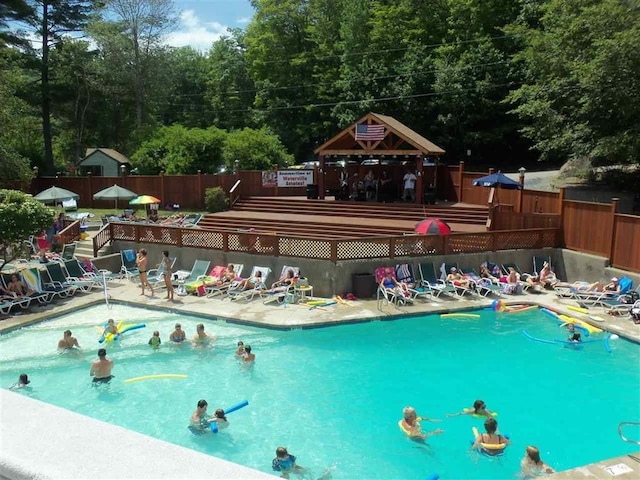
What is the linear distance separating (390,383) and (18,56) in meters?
36.6

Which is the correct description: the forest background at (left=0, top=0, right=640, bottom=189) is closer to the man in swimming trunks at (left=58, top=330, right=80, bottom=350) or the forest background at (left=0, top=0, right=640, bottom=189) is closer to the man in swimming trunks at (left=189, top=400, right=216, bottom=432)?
the man in swimming trunks at (left=58, top=330, right=80, bottom=350)

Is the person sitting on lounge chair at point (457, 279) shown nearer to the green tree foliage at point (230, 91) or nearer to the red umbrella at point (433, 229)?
the red umbrella at point (433, 229)

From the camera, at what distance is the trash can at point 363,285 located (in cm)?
1691

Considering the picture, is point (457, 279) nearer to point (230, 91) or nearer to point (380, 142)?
point (380, 142)

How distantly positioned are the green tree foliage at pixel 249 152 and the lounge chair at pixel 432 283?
16.7 m

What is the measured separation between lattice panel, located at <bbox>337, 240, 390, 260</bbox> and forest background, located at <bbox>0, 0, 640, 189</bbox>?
1129 cm

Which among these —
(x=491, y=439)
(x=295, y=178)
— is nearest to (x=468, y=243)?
(x=491, y=439)

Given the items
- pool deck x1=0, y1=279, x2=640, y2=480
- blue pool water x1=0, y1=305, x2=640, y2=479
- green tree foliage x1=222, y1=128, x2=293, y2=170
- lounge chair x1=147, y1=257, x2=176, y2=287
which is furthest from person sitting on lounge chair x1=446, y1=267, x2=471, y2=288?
green tree foliage x1=222, y1=128, x2=293, y2=170

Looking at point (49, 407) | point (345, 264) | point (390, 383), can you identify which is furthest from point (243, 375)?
point (49, 407)

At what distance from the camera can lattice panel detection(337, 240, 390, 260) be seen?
1705 centimetres

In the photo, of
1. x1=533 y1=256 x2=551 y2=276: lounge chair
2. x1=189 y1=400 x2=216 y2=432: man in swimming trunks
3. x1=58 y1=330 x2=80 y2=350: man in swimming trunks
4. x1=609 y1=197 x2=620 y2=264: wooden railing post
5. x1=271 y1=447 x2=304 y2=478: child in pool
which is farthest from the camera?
x1=533 y1=256 x2=551 y2=276: lounge chair

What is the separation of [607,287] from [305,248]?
9402 mm

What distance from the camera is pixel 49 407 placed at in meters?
2.31

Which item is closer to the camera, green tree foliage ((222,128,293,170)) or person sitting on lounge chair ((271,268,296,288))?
person sitting on lounge chair ((271,268,296,288))
